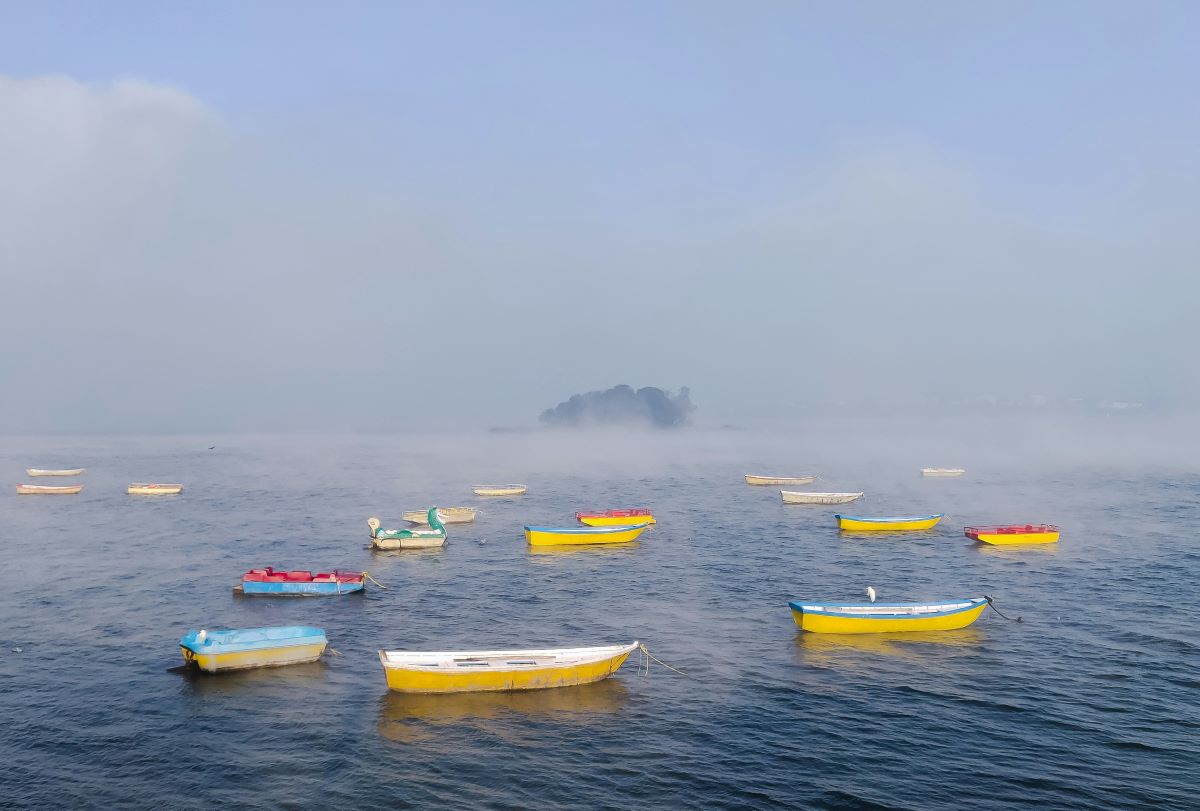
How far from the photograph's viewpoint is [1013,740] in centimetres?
3397

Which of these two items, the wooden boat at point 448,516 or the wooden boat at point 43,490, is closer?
the wooden boat at point 448,516

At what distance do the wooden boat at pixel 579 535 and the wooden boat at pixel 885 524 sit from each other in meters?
24.6

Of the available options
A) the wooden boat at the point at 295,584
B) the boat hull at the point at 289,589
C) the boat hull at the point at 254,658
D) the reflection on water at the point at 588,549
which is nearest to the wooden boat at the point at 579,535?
the reflection on water at the point at 588,549

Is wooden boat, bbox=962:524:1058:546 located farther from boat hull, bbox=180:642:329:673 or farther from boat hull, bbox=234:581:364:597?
boat hull, bbox=180:642:329:673

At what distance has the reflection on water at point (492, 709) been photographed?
116ft

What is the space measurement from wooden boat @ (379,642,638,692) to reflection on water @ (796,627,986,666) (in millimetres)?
13533

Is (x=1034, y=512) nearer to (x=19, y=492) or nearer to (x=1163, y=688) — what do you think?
(x=1163, y=688)

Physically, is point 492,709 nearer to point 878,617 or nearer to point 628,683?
point 628,683

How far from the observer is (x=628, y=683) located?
41.2 metres

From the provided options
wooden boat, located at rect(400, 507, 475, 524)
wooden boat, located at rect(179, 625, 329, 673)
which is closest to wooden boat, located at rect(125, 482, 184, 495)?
wooden boat, located at rect(400, 507, 475, 524)

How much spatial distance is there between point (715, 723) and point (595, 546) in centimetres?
4646

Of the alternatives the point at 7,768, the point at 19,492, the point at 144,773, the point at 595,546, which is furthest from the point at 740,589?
the point at 19,492

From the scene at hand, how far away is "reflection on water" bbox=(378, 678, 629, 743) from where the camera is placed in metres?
35.2

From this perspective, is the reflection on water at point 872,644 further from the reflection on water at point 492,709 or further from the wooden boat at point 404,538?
the wooden boat at point 404,538
